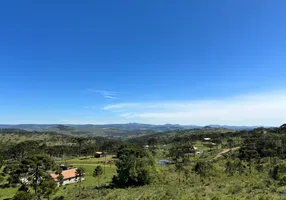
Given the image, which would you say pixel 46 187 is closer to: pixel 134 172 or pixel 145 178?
pixel 134 172

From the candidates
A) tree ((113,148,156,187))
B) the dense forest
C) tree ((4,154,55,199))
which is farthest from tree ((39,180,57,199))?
tree ((113,148,156,187))

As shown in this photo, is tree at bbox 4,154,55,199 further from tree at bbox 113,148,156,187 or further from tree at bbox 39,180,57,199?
tree at bbox 113,148,156,187

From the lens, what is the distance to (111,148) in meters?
135

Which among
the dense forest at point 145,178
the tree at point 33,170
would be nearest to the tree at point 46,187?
Answer: the dense forest at point 145,178

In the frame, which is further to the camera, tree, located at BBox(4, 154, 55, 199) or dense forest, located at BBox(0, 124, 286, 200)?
dense forest, located at BBox(0, 124, 286, 200)

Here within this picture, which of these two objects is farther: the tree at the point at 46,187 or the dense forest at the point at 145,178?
the tree at the point at 46,187

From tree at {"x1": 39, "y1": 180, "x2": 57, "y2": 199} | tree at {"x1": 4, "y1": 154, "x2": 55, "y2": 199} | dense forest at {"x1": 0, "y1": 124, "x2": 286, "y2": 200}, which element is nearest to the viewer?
tree at {"x1": 4, "y1": 154, "x2": 55, "y2": 199}

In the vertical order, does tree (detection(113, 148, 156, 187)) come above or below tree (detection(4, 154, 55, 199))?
below

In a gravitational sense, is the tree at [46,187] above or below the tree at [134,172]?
above

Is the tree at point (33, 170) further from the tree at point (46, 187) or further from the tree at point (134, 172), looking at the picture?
the tree at point (134, 172)

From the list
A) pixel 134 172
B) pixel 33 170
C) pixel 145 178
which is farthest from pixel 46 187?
pixel 145 178

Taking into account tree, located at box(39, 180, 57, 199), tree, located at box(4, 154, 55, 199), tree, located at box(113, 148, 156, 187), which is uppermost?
tree, located at box(4, 154, 55, 199)

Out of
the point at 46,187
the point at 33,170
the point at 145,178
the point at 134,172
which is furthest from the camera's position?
the point at 145,178

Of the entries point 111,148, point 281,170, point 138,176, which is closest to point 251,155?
point 281,170
